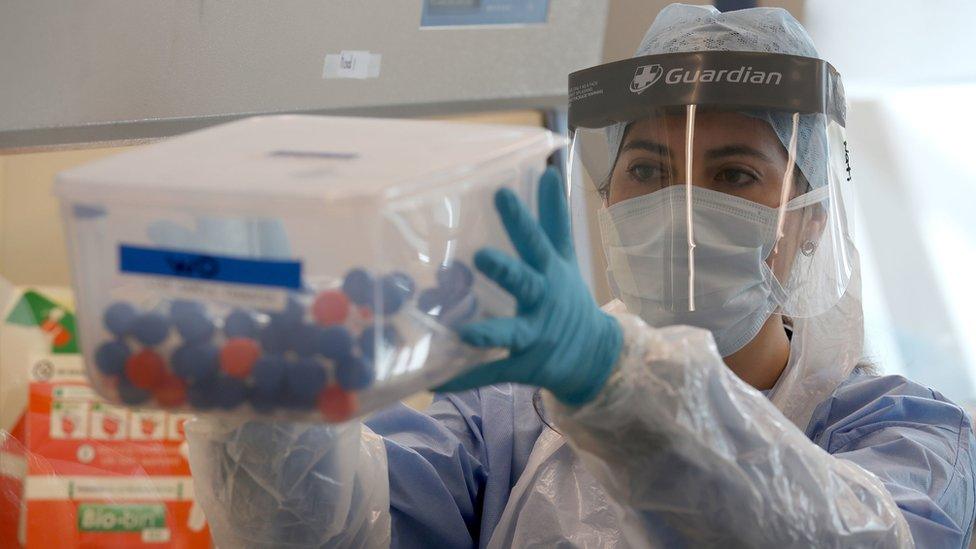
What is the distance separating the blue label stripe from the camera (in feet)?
2.37

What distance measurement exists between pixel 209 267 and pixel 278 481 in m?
0.50

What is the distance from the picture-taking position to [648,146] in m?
1.53

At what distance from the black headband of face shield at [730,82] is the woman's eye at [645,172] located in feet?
0.28

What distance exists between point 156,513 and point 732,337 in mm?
1106

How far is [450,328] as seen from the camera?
2.74 ft

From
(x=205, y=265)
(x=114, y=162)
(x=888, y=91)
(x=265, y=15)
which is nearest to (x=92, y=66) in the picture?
(x=265, y=15)

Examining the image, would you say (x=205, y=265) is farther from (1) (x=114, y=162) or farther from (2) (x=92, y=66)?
(2) (x=92, y=66)

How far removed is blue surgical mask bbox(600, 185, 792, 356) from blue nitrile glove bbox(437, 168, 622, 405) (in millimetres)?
465

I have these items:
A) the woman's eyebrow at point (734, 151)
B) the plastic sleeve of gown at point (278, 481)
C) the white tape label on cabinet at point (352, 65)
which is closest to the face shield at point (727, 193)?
the woman's eyebrow at point (734, 151)

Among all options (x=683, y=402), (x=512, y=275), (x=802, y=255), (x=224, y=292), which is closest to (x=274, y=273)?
(x=224, y=292)

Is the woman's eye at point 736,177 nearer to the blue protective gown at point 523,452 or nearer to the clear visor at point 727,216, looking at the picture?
the clear visor at point 727,216

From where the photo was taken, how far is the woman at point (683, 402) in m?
1.00

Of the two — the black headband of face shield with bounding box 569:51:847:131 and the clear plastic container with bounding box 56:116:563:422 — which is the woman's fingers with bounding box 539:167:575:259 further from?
the black headband of face shield with bounding box 569:51:847:131

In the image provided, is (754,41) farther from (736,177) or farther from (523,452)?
(523,452)
